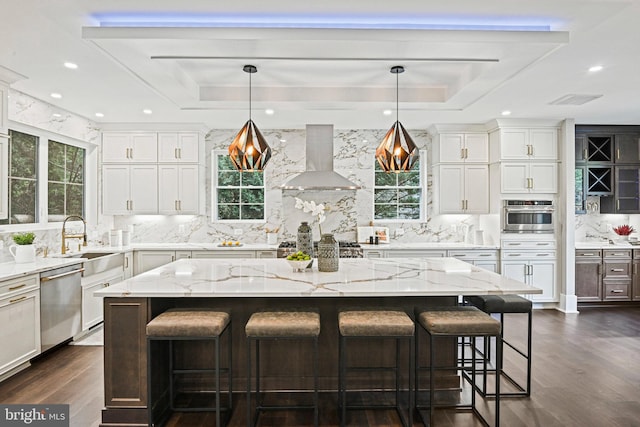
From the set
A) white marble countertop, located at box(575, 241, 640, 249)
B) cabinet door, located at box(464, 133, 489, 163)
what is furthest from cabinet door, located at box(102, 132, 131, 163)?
white marble countertop, located at box(575, 241, 640, 249)

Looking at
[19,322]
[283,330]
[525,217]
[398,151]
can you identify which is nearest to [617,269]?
[525,217]

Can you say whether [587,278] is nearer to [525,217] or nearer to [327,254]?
[525,217]

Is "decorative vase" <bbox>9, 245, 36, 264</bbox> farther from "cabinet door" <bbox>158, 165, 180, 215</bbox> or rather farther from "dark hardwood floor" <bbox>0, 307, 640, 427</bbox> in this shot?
"cabinet door" <bbox>158, 165, 180, 215</bbox>

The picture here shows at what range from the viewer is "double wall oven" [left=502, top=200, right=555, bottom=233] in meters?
5.64

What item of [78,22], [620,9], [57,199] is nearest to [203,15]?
[78,22]

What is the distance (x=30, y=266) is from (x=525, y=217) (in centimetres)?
596

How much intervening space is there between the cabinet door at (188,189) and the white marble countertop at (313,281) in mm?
2381

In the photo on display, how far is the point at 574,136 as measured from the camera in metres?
5.67

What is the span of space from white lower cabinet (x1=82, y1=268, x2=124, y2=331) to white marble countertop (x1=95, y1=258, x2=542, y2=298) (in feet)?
5.26

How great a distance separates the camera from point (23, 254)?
13.0 ft

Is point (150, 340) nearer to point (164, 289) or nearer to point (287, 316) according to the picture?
point (164, 289)

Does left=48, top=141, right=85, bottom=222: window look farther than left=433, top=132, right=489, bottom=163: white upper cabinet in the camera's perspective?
No

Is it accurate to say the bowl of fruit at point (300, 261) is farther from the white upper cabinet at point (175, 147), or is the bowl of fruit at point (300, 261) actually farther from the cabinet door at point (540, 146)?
the cabinet door at point (540, 146)

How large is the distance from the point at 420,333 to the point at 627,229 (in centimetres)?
496
